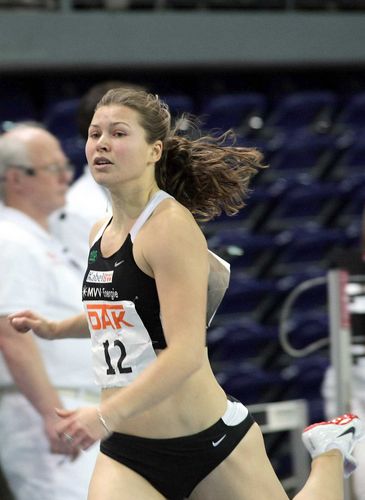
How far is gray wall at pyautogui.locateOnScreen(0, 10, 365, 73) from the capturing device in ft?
23.5

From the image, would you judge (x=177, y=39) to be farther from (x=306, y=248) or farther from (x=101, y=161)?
(x=101, y=161)

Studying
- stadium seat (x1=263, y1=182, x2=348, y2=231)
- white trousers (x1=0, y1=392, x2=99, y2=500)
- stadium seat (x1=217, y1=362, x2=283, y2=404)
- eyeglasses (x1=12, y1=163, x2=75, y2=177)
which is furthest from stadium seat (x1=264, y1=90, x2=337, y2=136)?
white trousers (x1=0, y1=392, x2=99, y2=500)

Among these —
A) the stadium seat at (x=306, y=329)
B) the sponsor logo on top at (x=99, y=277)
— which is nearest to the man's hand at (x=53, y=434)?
the sponsor logo on top at (x=99, y=277)

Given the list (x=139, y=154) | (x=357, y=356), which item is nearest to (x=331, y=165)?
(x=357, y=356)

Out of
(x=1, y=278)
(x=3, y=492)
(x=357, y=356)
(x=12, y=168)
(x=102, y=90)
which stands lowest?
(x=3, y=492)

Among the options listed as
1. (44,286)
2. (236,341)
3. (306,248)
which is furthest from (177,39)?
(44,286)

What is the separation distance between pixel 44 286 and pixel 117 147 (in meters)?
1.11

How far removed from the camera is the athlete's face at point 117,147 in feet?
9.05

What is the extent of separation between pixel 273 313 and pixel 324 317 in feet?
1.18

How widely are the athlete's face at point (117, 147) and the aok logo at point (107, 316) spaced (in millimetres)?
299

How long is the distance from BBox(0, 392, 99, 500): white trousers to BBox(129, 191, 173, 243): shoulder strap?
1.21 metres

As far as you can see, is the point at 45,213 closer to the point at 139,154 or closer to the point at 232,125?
the point at 139,154

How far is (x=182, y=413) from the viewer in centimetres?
279

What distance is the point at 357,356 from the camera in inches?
171
